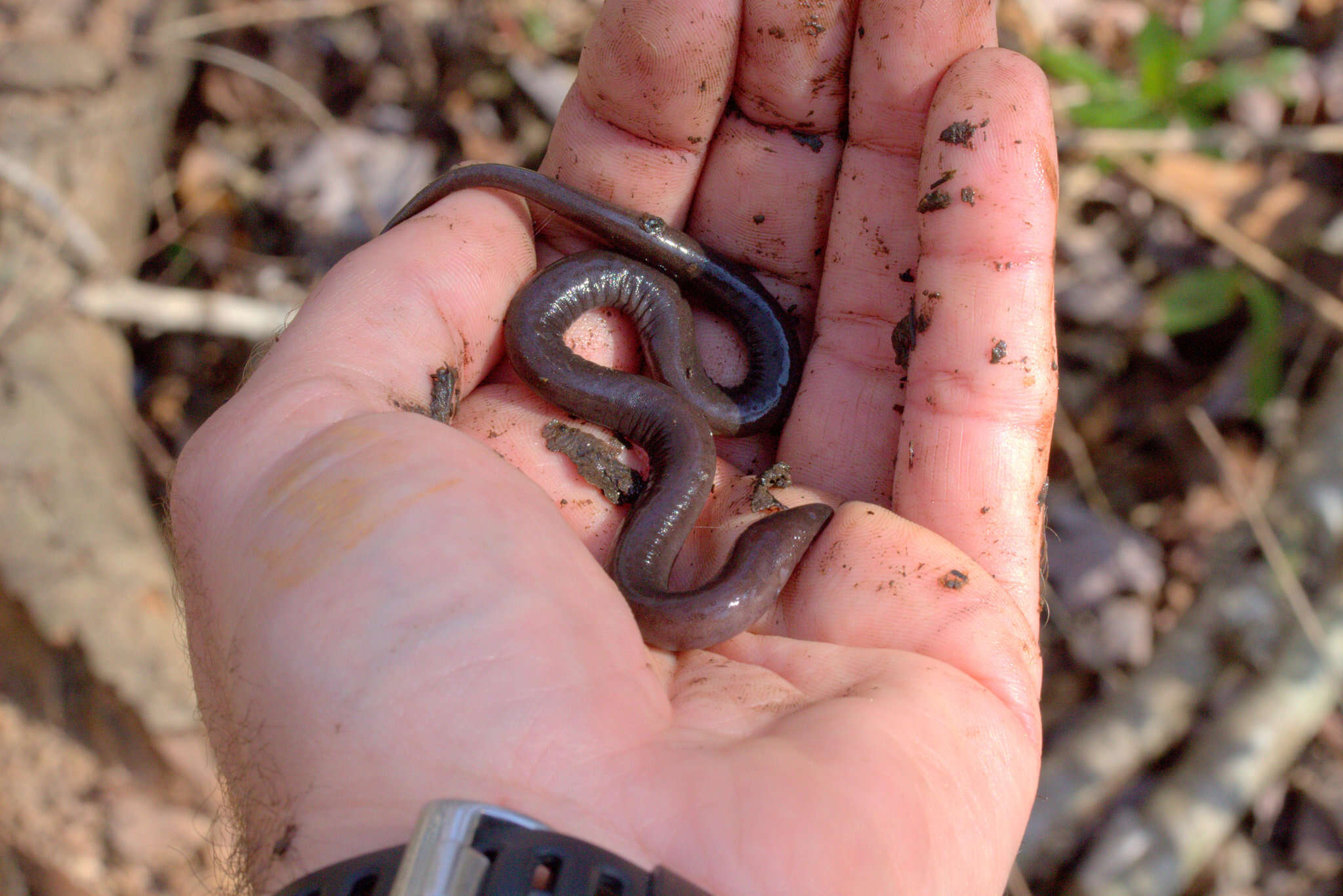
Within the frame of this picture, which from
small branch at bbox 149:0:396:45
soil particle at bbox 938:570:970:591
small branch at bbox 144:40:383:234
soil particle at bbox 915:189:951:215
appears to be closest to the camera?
soil particle at bbox 938:570:970:591

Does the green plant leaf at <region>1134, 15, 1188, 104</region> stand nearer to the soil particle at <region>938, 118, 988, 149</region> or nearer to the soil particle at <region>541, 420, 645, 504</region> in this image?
the soil particle at <region>938, 118, 988, 149</region>

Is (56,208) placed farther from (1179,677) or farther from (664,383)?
(1179,677)

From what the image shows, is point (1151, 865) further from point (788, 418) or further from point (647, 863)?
point (647, 863)

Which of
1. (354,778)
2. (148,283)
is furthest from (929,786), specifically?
(148,283)

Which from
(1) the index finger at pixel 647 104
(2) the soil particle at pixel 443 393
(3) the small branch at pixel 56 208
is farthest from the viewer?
(3) the small branch at pixel 56 208

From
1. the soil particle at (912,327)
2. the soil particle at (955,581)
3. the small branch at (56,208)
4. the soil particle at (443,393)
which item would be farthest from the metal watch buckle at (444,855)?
the small branch at (56,208)

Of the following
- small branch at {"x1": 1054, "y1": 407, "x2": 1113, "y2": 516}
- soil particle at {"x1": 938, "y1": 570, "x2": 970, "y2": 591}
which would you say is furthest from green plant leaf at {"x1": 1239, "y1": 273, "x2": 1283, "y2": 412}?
soil particle at {"x1": 938, "y1": 570, "x2": 970, "y2": 591}

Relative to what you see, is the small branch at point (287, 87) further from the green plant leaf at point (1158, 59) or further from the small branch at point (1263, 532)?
the small branch at point (1263, 532)
